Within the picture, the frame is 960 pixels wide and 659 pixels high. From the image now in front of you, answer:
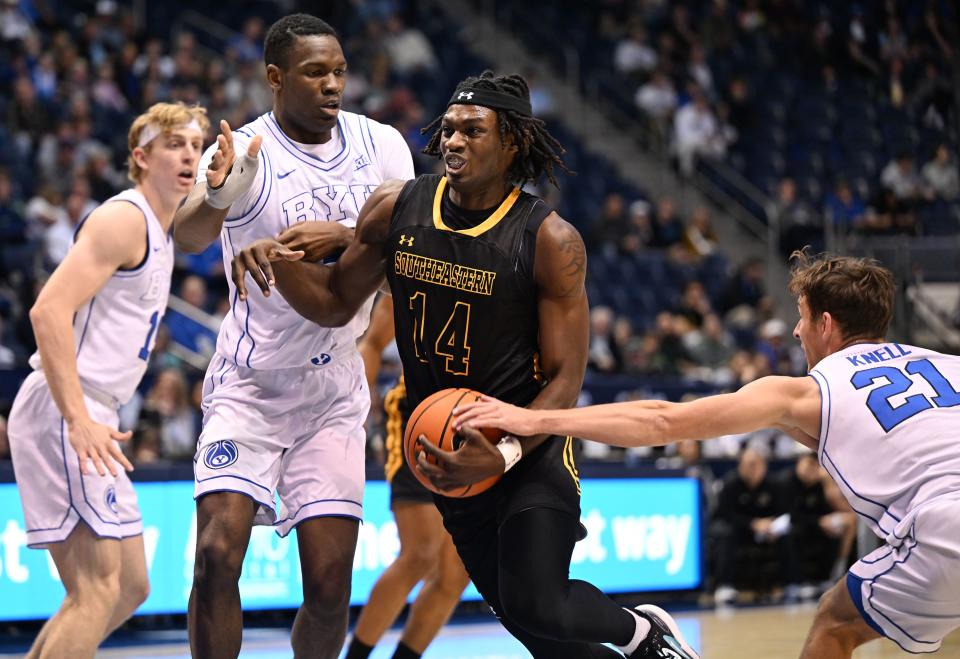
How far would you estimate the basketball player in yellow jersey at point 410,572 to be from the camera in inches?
240

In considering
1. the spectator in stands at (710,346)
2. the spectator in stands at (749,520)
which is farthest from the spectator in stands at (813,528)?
the spectator in stands at (710,346)

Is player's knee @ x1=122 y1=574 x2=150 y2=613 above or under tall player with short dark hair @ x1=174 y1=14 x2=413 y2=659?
under

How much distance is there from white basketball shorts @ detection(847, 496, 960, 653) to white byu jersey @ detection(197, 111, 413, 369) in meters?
1.99

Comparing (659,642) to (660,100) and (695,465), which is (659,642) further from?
(660,100)

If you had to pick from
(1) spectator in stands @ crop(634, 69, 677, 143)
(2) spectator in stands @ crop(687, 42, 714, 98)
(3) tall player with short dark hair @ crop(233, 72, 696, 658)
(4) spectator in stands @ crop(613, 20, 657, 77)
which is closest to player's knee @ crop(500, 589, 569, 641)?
(3) tall player with short dark hair @ crop(233, 72, 696, 658)

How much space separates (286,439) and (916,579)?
7.11ft

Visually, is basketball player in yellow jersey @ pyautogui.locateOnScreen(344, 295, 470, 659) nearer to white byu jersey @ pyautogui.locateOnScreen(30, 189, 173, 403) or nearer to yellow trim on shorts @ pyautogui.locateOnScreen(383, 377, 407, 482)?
yellow trim on shorts @ pyautogui.locateOnScreen(383, 377, 407, 482)

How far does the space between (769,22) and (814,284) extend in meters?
11.3

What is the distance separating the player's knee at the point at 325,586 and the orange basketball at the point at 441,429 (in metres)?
0.61

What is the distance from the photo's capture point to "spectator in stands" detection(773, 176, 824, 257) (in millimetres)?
14367

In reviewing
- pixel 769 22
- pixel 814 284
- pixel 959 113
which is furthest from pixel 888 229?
pixel 814 284

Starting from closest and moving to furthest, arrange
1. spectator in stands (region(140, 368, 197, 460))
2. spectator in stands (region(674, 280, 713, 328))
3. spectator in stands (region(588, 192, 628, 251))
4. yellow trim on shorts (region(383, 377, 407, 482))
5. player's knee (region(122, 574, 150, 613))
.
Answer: player's knee (region(122, 574, 150, 613)) → yellow trim on shorts (region(383, 377, 407, 482)) → spectator in stands (region(140, 368, 197, 460)) → spectator in stands (region(674, 280, 713, 328)) → spectator in stands (region(588, 192, 628, 251))

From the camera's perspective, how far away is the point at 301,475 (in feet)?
15.6

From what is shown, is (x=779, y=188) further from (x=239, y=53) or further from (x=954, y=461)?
(x=954, y=461)
